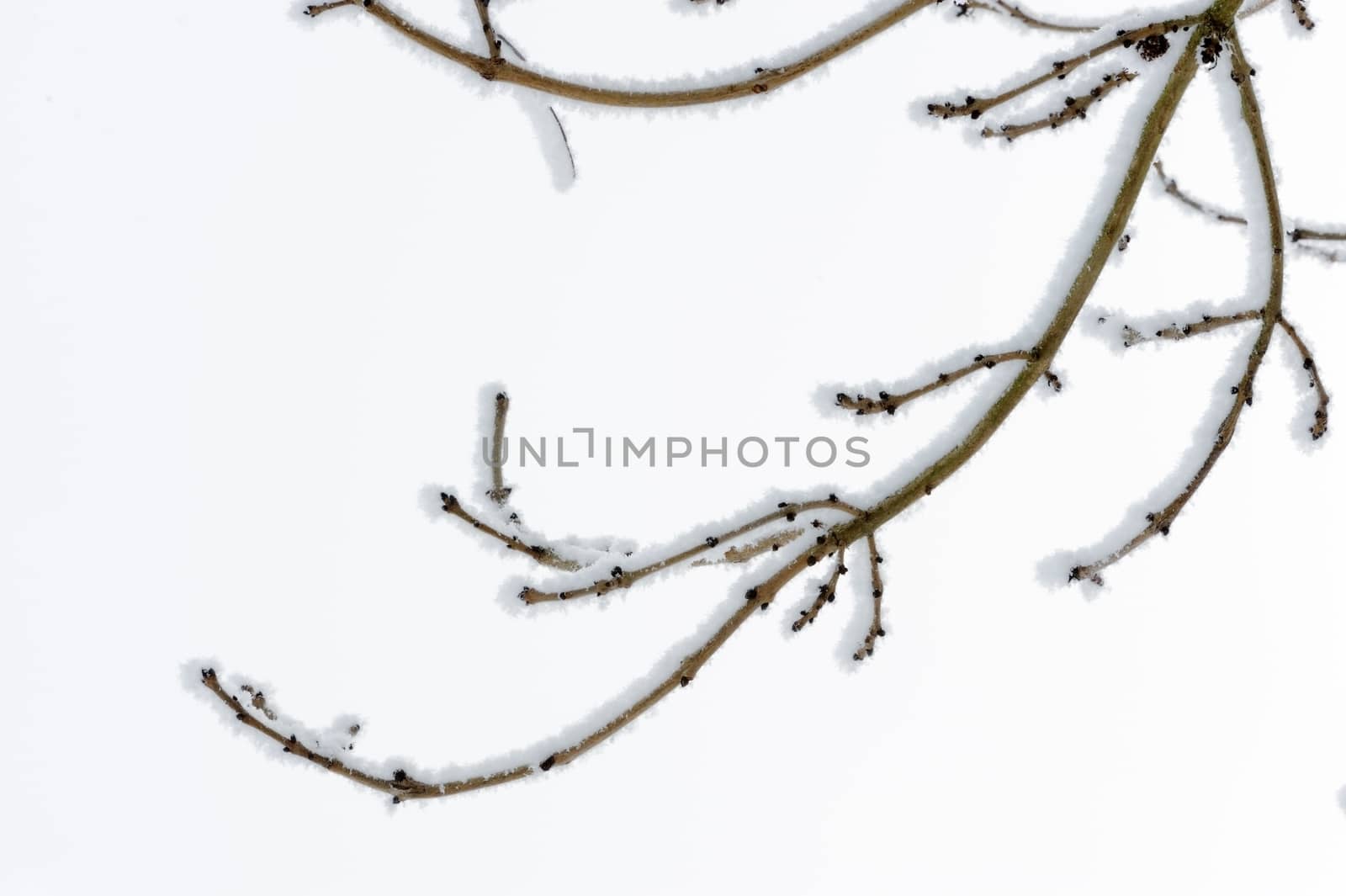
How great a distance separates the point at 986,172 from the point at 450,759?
178 centimetres

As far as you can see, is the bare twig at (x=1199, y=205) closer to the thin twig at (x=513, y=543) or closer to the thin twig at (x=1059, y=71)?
the thin twig at (x=1059, y=71)

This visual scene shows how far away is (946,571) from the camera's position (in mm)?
1800

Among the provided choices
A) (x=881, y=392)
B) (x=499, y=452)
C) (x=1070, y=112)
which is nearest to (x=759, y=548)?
(x=881, y=392)

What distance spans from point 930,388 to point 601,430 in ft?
2.32

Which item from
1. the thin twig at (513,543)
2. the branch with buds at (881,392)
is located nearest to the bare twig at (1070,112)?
the branch with buds at (881,392)

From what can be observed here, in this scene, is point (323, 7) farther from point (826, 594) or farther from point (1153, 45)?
point (1153, 45)

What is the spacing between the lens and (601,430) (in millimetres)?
1742

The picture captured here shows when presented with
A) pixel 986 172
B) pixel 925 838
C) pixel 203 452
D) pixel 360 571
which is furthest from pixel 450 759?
pixel 986 172

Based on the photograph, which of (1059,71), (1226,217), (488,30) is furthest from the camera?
(1226,217)

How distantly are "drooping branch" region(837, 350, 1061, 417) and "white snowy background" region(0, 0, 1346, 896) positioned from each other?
54mm

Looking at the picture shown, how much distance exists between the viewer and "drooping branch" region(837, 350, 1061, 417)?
1612mm

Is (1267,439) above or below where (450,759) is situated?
above

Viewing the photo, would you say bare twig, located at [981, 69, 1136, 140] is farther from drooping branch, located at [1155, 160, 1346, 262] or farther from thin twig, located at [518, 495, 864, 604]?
thin twig, located at [518, 495, 864, 604]

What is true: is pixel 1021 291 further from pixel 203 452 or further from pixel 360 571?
pixel 203 452
